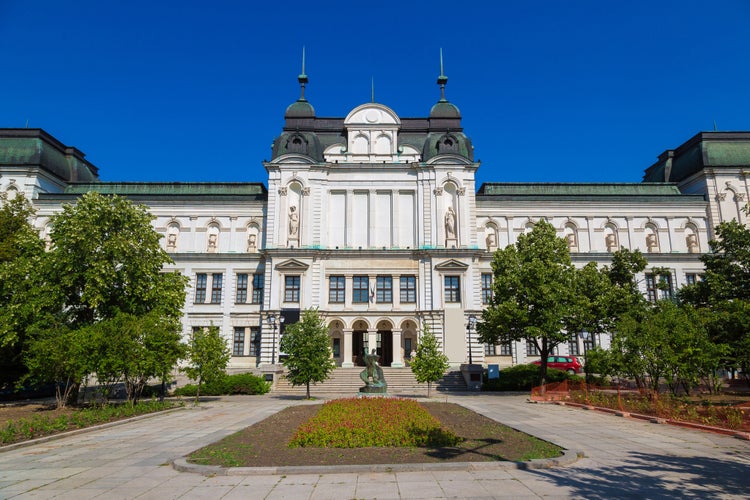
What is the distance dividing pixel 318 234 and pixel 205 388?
58.4 feet

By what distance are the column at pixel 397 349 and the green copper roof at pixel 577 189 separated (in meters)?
19.0

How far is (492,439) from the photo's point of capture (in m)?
13.5

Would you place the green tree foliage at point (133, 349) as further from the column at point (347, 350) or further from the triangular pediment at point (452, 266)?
the triangular pediment at point (452, 266)

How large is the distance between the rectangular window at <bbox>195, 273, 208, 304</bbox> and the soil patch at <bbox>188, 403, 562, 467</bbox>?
33335 mm

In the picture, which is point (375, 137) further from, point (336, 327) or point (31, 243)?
point (31, 243)

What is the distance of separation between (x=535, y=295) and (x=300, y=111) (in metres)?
32.0

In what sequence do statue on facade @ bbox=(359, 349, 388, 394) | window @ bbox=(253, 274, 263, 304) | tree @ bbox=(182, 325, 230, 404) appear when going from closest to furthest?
statue on facade @ bbox=(359, 349, 388, 394) → tree @ bbox=(182, 325, 230, 404) → window @ bbox=(253, 274, 263, 304)

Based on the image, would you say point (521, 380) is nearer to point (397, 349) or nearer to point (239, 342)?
point (397, 349)

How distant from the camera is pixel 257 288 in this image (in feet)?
152

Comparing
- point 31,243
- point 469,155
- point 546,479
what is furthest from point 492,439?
point 469,155

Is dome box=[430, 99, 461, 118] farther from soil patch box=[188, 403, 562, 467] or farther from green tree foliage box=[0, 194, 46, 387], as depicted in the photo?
soil patch box=[188, 403, 562, 467]

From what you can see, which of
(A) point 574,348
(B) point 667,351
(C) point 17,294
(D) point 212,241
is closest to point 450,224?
(A) point 574,348

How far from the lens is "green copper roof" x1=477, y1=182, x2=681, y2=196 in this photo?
166 feet

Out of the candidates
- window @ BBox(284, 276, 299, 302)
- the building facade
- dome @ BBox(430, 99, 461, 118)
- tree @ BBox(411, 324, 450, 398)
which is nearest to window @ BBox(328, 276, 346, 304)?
the building facade
